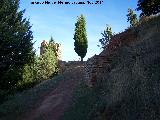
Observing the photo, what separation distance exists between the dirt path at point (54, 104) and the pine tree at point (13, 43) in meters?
3.28

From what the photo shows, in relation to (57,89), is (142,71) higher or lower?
higher

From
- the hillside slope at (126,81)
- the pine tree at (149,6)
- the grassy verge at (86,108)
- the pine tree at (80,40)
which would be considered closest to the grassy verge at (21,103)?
the grassy verge at (86,108)

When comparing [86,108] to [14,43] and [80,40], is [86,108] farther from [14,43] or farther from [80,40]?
[80,40]

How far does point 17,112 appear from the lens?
2805 cm

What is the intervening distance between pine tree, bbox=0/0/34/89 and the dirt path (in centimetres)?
328

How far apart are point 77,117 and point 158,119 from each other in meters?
8.25

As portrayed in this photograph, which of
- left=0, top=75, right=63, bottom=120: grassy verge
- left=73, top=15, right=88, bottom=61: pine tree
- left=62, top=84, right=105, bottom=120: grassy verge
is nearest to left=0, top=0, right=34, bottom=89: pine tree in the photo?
left=0, top=75, right=63, bottom=120: grassy verge

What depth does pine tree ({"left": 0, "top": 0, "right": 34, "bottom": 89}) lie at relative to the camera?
79.7 ft

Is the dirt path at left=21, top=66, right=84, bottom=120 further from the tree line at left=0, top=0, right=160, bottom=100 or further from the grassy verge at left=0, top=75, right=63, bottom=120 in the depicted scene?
the tree line at left=0, top=0, right=160, bottom=100

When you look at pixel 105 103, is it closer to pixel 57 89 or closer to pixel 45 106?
pixel 45 106

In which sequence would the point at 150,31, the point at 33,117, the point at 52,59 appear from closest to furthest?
the point at 33,117
the point at 150,31
the point at 52,59

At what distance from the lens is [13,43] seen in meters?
25.0

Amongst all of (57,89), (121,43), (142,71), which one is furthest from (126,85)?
(57,89)

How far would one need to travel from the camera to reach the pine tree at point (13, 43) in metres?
24.3
